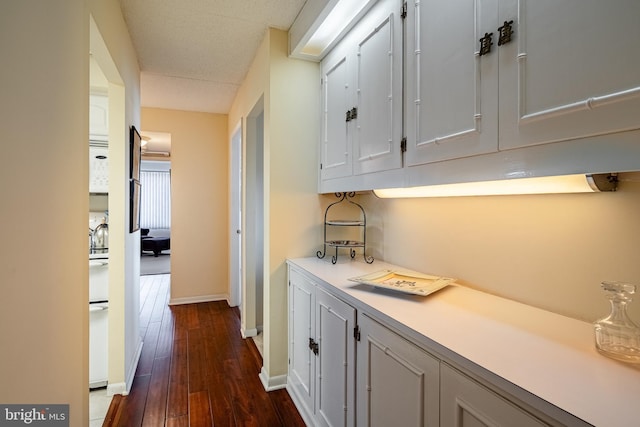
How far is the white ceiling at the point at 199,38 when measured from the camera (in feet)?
6.99

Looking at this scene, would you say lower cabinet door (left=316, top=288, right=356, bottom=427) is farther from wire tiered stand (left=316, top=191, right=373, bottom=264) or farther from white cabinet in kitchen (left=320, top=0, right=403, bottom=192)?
white cabinet in kitchen (left=320, top=0, right=403, bottom=192)

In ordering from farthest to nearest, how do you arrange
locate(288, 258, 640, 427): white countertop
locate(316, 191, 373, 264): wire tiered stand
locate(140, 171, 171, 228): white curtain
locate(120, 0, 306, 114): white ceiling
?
A: locate(140, 171, 171, 228): white curtain → locate(316, 191, 373, 264): wire tiered stand → locate(120, 0, 306, 114): white ceiling → locate(288, 258, 640, 427): white countertop

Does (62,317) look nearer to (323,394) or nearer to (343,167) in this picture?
(323,394)

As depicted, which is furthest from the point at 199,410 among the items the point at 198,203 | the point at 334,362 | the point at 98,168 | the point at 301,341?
the point at 198,203

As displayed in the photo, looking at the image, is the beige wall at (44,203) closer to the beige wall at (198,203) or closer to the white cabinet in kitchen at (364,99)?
the white cabinet in kitchen at (364,99)

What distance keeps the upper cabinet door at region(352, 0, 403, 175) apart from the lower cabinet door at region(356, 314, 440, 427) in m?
0.76

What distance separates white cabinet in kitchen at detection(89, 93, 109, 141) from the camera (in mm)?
2576

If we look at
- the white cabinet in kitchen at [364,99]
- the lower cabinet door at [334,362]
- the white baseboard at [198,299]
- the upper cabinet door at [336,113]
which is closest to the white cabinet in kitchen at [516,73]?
the white cabinet in kitchen at [364,99]

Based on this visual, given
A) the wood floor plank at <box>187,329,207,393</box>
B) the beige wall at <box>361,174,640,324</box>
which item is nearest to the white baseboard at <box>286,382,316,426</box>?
the wood floor plank at <box>187,329,207,393</box>

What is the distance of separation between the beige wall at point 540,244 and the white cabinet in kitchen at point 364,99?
406 millimetres

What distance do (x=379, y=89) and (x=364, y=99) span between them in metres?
0.16

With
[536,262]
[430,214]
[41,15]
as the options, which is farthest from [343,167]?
[41,15]

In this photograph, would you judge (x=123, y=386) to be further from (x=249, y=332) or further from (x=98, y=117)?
(x=98, y=117)

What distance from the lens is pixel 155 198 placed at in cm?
1015
